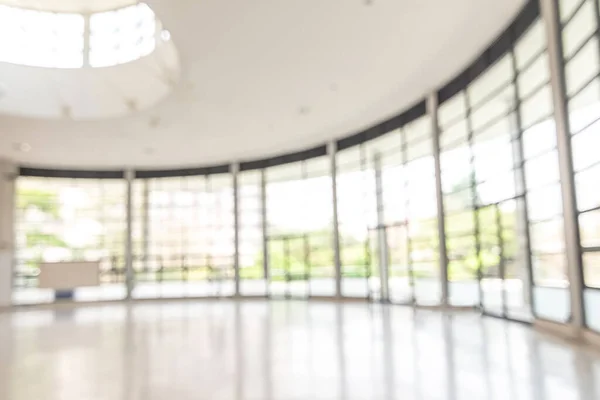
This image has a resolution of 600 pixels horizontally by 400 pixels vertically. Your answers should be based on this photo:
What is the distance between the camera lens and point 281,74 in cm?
995

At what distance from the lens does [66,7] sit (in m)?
11.0

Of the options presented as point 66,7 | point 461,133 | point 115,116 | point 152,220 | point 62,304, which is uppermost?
point 66,7

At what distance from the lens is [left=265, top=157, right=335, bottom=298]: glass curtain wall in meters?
16.3

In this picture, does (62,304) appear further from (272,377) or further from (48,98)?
(272,377)

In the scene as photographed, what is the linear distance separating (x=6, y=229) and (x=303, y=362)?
15.4 metres

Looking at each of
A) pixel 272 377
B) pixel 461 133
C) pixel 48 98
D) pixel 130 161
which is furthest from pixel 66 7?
pixel 272 377

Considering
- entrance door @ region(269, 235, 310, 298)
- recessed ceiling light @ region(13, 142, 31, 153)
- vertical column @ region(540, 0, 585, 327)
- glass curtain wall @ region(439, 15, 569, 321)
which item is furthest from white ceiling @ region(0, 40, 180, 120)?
entrance door @ region(269, 235, 310, 298)

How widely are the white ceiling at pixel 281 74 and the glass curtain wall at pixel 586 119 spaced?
1.17m

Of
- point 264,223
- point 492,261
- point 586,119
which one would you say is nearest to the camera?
point 586,119

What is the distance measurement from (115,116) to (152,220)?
7756mm

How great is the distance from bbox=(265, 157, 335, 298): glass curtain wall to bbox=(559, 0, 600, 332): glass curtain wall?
9.74 metres

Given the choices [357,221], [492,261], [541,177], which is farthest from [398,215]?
[541,177]

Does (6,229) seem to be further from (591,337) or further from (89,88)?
(591,337)

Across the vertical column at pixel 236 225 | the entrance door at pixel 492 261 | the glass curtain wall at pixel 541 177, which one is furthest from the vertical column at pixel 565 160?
the vertical column at pixel 236 225
